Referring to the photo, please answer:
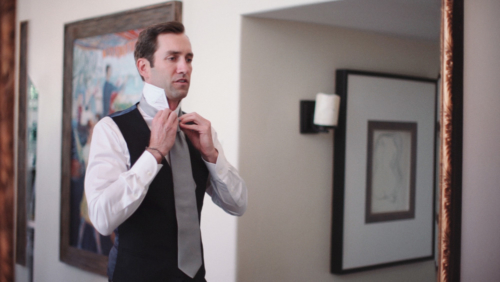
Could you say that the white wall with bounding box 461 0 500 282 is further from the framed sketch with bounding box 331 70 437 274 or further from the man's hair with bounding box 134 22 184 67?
the man's hair with bounding box 134 22 184 67

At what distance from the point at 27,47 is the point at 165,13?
1482 millimetres

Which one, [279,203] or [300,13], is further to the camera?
[279,203]

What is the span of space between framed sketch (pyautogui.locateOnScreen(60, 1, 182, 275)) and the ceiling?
0.89m

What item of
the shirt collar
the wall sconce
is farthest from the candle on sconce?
the shirt collar

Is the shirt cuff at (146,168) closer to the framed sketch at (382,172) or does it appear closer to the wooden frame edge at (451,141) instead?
the wooden frame edge at (451,141)

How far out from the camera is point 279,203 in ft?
7.38

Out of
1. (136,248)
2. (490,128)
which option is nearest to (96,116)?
(136,248)

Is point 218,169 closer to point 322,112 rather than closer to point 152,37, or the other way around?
point 152,37

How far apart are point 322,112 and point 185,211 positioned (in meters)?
0.98

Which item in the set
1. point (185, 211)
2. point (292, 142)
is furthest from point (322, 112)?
point (185, 211)

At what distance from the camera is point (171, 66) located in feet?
4.91

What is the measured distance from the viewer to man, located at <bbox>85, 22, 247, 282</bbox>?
1.32 metres

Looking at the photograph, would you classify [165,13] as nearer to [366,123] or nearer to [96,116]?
[96,116]

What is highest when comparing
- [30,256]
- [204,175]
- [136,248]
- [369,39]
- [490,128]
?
[369,39]
